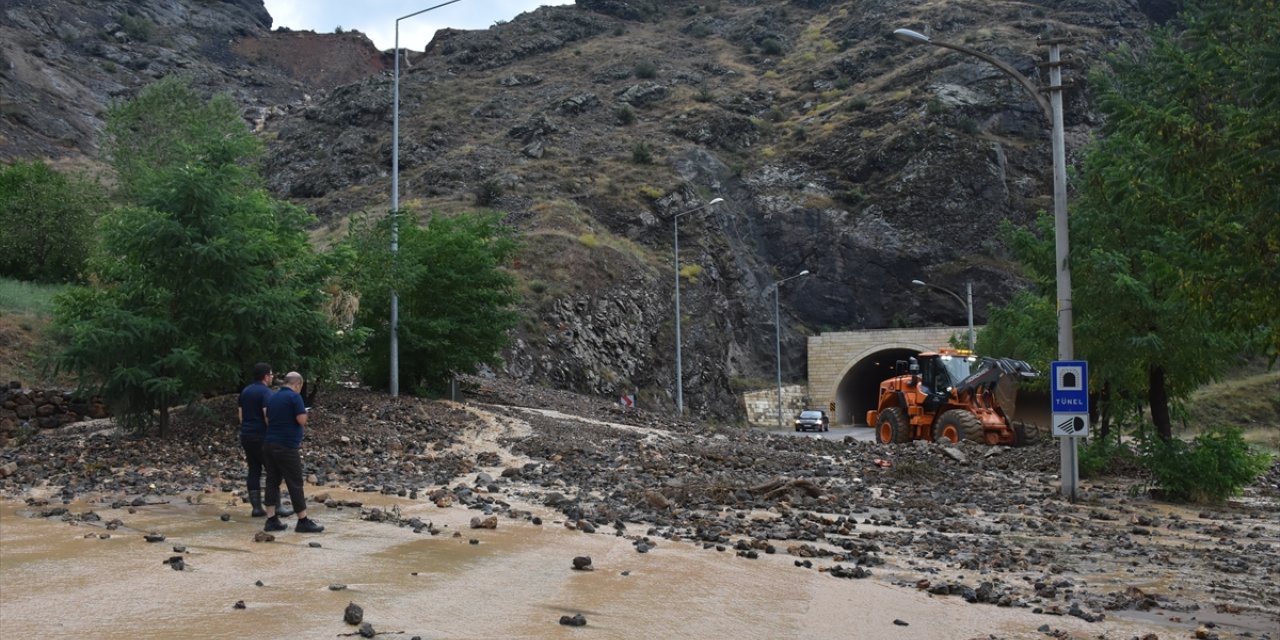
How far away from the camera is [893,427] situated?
31.1 metres

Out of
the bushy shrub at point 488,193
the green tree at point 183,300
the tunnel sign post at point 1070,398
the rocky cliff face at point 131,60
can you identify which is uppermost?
the rocky cliff face at point 131,60

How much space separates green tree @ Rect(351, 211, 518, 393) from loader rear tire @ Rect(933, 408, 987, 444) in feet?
39.2

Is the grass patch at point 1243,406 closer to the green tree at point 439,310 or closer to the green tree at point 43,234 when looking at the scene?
the green tree at point 439,310

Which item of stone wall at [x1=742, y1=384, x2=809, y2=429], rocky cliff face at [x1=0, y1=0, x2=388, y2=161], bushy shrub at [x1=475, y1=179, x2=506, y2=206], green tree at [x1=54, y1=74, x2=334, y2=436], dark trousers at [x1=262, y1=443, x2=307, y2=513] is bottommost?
stone wall at [x1=742, y1=384, x2=809, y2=429]

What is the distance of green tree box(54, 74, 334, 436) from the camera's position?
16.6 meters

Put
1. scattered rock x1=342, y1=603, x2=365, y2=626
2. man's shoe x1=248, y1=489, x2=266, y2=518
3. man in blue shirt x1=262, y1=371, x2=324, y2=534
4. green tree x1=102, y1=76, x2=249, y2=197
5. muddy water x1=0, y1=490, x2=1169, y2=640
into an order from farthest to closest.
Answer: green tree x1=102, y1=76, x2=249, y2=197 < man's shoe x1=248, y1=489, x2=266, y2=518 < man in blue shirt x1=262, y1=371, x2=324, y2=534 < muddy water x1=0, y1=490, x2=1169, y2=640 < scattered rock x1=342, y1=603, x2=365, y2=626

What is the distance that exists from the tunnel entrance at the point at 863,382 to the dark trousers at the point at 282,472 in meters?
54.3

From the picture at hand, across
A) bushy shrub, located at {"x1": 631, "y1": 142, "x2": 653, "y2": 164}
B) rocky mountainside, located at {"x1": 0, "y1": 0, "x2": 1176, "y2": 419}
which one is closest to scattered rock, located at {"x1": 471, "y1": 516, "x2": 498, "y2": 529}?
rocky mountainside, located at {"x1": 0, "y1": 0, "x2": 1176, "y2": 419}

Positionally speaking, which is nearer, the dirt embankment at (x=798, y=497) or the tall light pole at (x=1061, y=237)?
Answer: the dirt embankment at (x=798, y=497)

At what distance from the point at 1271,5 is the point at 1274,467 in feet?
62.8

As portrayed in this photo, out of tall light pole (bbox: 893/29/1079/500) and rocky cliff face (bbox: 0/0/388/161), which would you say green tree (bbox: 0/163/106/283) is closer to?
tall light pole (bbox: 893/29/1079/500)

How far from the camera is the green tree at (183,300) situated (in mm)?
16594

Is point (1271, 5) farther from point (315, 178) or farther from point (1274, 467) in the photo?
Answer: point (315, 178)

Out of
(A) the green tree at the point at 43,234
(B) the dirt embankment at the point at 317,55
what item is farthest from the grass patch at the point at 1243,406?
(B) the dirt embankment at the point at 317,55
